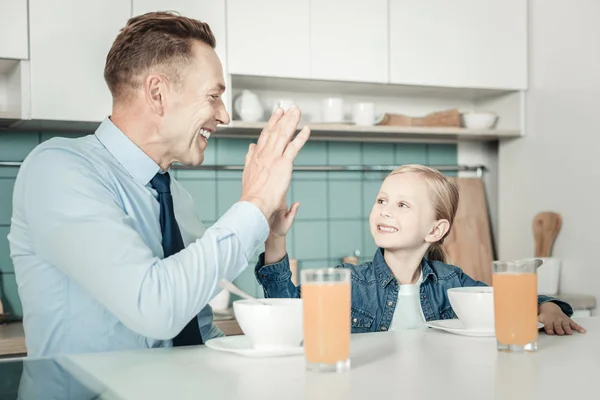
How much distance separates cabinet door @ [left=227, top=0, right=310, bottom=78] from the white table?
1.72 m

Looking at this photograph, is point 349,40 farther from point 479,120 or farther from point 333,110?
point 479,120

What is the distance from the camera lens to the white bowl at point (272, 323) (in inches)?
42.6

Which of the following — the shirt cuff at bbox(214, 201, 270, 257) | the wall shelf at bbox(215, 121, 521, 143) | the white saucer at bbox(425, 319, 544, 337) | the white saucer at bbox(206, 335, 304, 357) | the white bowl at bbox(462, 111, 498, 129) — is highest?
the white bowl at bbox(462, 111, 498, 129)

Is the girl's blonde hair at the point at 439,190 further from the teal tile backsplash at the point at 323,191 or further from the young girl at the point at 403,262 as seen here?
the teal tile backsplash at the point at 323,191

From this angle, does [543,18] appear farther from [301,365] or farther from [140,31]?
[301,365]

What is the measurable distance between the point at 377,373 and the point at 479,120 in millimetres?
2435

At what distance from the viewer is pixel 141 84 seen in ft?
5.35

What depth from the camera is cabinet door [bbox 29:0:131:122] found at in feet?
8.18

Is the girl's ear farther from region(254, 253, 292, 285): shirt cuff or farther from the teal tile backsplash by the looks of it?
the teal tile backsplash

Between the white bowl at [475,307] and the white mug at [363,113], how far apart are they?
1736mm

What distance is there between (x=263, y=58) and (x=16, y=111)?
862 millimetres

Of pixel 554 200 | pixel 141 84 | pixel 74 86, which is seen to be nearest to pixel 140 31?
pixel 141 84

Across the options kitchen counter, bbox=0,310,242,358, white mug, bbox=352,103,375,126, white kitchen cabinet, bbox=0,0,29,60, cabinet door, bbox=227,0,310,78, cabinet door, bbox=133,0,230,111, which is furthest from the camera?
white mug, bbox=352,103,375,126

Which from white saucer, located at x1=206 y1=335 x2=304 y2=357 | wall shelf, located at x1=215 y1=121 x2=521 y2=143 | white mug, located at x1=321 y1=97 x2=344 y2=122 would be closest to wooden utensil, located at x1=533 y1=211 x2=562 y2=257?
wall shelf, located at x1=215 y1=121 x2=521 y2=143
